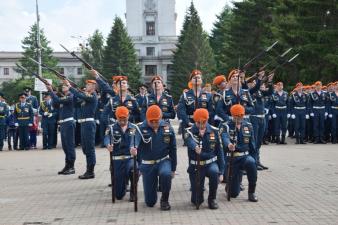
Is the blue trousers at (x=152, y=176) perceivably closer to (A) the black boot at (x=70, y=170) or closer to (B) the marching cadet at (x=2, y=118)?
(A) the black boot at (x=70, y=170)

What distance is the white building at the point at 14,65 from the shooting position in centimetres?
11350

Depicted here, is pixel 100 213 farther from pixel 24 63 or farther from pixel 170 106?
pixel 24 63

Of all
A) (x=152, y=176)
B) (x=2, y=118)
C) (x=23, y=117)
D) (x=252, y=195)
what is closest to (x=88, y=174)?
(x=152, y=176)

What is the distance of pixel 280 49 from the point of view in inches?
1325

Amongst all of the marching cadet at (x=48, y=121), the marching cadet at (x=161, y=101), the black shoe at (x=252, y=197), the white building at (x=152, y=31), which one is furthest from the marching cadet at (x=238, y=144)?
the white building at (x=152, y=31)

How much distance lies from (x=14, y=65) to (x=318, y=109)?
331 ft

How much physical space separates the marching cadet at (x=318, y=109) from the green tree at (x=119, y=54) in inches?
2369

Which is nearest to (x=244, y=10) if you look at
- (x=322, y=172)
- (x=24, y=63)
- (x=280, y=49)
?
(x=280, y=49)

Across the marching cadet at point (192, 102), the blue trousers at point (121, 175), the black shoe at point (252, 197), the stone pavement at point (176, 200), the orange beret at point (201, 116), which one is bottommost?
the stone pavement at point (176, 200)

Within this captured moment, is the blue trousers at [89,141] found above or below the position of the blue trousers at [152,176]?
above

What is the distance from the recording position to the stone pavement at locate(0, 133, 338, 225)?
26.7 feet

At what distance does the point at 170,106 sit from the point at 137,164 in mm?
1684

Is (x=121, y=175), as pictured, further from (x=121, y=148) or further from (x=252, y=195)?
(x=252, y=195)

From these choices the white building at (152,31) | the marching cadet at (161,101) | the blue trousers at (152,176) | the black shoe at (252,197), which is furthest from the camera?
the white building at (152,31)
